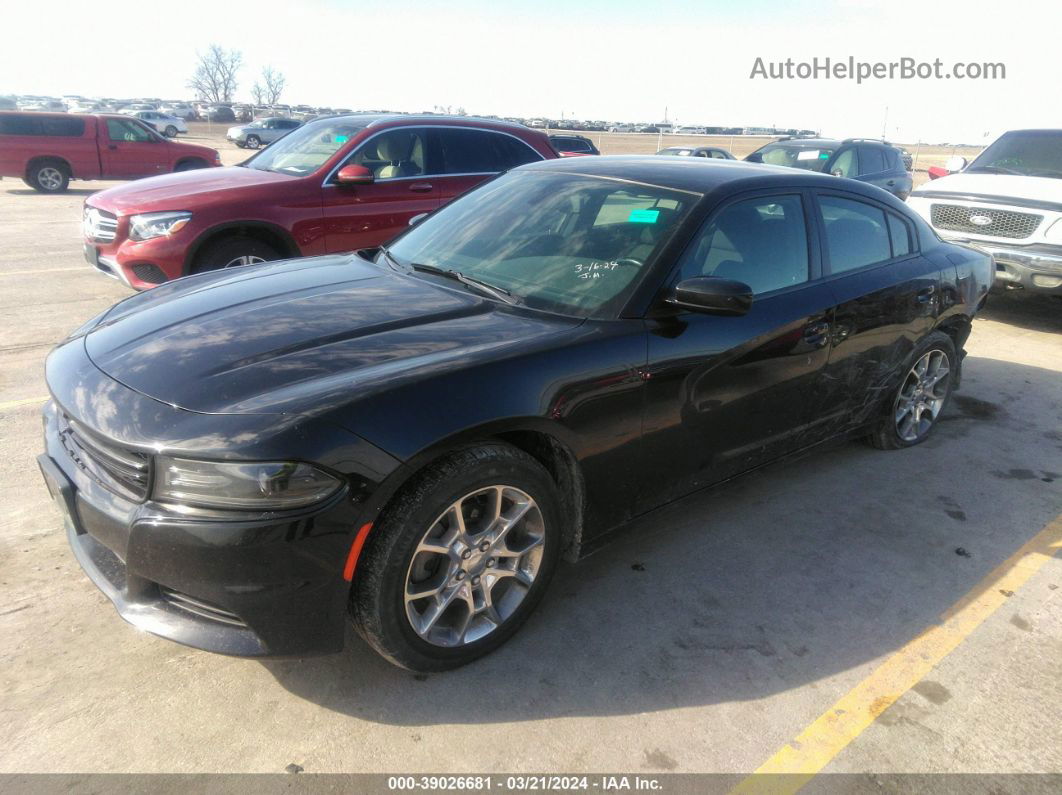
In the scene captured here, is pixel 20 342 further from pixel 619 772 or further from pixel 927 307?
pixel 927 307

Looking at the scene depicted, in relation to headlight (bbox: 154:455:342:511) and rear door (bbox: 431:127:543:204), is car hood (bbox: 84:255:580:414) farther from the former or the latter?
rear door (bbox: 431:127:543:204)

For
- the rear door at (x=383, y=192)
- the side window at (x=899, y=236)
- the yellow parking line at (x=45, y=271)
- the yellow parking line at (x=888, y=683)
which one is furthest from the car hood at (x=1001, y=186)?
the yellow parking line at (x=45, y=271)

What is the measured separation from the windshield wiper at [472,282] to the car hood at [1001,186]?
6.94 meters

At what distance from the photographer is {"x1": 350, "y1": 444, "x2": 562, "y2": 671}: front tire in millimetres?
2342

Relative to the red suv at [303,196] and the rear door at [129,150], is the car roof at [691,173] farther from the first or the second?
the rear door at [129,150]

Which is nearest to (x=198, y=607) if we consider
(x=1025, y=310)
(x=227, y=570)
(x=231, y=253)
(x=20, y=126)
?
(x=227, y=570)

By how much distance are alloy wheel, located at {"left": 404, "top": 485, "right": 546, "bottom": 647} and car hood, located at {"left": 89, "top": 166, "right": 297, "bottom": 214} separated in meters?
4.61

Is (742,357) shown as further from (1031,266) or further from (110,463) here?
(1031,266)

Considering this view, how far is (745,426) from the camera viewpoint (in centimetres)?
338

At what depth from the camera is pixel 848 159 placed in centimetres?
1298

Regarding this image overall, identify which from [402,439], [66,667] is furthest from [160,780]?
[402,439]

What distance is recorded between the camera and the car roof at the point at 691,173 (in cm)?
344

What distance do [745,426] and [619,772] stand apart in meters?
1.61

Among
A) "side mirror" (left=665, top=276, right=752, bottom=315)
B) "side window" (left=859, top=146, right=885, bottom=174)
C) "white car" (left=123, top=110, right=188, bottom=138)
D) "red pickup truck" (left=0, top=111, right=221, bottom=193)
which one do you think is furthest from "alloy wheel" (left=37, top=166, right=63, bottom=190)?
"white car" (left=123, top=110, right=188, bottom=138)
